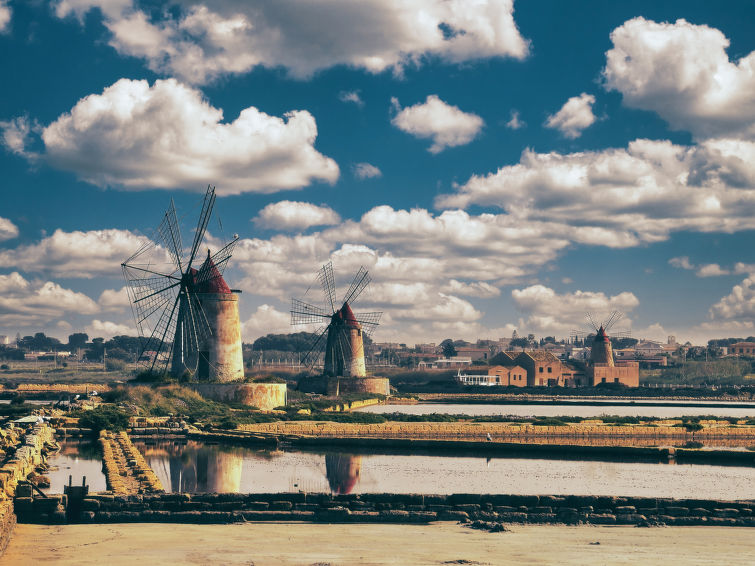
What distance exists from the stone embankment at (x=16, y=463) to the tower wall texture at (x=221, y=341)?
16.3m

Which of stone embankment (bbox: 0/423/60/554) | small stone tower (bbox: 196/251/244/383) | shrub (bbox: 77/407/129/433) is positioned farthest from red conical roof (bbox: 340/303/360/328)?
stone embankment (bbox: 0/423/60/554)

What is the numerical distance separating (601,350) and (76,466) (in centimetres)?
11503

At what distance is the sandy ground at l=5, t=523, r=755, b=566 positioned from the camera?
15391 mm

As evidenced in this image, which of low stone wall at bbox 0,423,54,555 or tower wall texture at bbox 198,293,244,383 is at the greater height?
tower wall texture at bbox 198,293,244,383

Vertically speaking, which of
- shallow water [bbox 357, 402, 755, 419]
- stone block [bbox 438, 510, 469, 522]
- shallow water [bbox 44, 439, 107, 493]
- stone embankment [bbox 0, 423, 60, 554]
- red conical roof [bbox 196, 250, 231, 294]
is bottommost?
shallow water [bbox 357, 402, 755, 419]

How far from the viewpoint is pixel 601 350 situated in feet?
448

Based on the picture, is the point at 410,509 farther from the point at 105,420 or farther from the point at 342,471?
the point at 105,420

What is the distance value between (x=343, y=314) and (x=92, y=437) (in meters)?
46.2

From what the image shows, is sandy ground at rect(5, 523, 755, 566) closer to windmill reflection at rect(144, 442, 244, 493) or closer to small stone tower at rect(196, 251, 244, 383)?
windmill reflection at rect(144, 442, 244, 493)

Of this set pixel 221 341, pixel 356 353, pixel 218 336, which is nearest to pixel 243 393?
pixel 221 341

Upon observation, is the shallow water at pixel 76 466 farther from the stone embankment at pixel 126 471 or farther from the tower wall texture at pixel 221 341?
the tower wall texture at pixel 221 341

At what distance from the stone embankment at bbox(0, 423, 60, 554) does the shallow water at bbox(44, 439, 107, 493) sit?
1.91ft

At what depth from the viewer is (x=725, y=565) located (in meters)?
15.2

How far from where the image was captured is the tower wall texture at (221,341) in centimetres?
5828
